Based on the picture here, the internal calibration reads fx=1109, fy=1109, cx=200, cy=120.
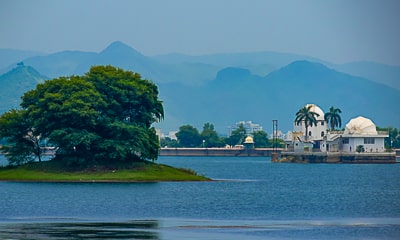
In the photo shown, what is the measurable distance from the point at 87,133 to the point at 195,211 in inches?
1762

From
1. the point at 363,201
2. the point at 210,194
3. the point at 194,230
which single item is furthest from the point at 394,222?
the point at 210,194

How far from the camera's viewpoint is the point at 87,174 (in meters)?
129

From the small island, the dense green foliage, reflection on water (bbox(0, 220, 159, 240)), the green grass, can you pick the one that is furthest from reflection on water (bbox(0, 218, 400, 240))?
the dense green foliage

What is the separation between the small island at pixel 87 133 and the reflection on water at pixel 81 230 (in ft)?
173

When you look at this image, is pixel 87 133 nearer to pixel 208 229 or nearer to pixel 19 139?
pixel 19 139

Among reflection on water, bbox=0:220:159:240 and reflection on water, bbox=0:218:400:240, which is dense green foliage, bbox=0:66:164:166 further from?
reflection on water, bbox=0:220:159:240

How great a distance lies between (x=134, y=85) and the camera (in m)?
138

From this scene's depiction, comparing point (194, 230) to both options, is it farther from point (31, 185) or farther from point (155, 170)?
point (155, 170)

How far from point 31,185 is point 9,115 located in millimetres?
20826

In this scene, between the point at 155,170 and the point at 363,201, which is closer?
the point at 363,201

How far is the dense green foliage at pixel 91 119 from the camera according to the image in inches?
5153

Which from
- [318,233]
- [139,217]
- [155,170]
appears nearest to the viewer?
[318,233]

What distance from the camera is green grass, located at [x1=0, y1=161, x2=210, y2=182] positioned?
128m

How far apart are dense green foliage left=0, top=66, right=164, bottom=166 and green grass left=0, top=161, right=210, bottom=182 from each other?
1722 millimetres
